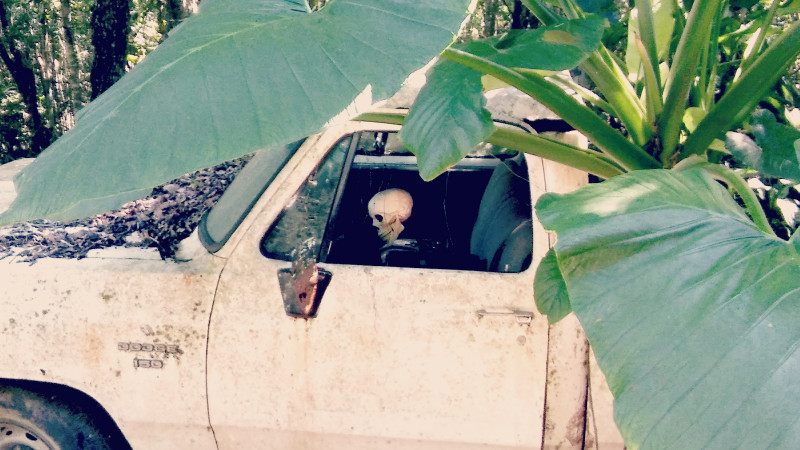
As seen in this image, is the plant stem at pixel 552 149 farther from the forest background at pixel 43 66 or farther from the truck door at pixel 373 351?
the forest background at pixel 43 66

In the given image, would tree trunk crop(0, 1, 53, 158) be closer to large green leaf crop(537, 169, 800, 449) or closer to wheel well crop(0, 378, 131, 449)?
wheel well crop(0, 378, 131, 449)

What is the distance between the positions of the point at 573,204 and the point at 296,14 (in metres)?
0.58

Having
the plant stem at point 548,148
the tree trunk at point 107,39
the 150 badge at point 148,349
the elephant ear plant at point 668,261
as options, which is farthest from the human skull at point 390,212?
the tree trunk at point 107,39

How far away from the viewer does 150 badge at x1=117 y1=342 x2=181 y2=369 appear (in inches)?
74.9

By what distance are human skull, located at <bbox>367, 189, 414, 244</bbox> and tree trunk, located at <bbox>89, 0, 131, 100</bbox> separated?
4922mm

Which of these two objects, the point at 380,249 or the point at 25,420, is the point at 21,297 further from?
the point at 380,249

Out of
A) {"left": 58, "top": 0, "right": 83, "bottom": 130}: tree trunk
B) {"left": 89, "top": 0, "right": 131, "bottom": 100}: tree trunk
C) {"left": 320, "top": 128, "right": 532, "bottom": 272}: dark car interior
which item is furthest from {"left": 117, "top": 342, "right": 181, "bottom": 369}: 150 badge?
{"left": 58, "top": 0, "right": 83, "bottom": 130}: tree trunk

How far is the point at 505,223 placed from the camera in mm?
2139

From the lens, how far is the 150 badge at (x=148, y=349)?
6.24ft

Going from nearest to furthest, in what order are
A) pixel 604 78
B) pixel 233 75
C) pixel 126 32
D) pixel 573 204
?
pixel 233 75, pixel 573 204, pixel 604 78, pixel 126 32

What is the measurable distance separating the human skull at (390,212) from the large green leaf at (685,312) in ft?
4.11

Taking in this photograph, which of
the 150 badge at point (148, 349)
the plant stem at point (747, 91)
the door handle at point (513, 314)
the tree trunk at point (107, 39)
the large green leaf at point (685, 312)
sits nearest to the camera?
the large green leaf at point (685, 312)

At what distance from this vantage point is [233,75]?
95cm

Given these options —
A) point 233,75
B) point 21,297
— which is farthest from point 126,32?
point 233,75
